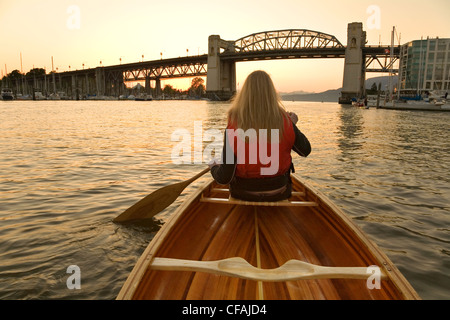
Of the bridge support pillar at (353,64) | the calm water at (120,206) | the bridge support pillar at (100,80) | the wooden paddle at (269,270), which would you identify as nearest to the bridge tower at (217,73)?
the bridge support pillar at (353,64)

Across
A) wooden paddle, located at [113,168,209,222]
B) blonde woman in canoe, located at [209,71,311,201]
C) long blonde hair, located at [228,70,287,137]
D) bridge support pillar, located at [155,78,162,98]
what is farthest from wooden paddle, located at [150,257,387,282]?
bridge support pillar, located at [155,78,162,98]

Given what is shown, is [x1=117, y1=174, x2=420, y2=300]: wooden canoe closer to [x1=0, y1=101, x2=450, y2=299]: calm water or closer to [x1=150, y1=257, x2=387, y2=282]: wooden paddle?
[x1=150, y1=257, x2=387, y2=282]: wooden paddle

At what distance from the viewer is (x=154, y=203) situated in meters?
5.57

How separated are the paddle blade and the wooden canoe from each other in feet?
2.92

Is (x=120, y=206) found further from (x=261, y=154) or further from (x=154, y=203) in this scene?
(x=261, y=154)

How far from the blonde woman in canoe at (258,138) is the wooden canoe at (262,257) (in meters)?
0.46

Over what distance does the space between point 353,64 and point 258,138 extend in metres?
94.1

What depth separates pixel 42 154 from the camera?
1138 centimetres

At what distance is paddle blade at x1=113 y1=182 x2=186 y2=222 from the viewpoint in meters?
5.49

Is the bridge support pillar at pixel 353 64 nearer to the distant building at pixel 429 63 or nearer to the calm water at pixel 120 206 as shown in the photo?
the distant building at pixel 429 63

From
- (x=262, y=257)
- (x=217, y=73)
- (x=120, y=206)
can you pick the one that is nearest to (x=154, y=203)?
(x=120, y=206)

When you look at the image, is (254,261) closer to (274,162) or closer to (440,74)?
(274,162)

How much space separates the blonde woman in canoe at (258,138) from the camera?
12.0 feet

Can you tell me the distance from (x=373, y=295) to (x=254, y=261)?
3.64 feet
